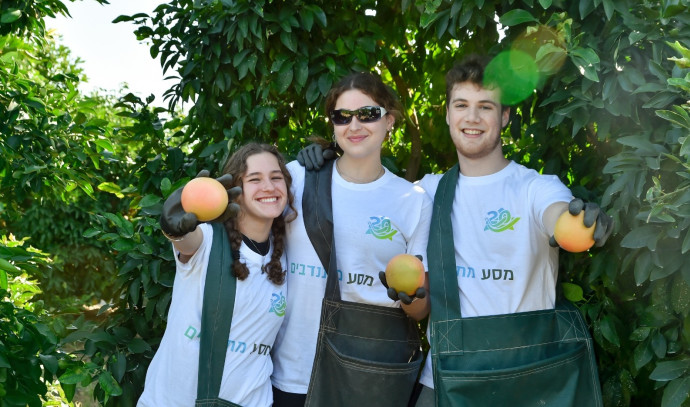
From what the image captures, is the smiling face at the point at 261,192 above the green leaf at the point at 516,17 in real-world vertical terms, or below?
below

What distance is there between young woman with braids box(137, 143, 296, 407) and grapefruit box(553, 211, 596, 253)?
991mm

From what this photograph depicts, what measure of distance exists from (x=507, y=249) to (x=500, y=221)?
10 cm

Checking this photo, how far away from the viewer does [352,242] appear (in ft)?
8.62

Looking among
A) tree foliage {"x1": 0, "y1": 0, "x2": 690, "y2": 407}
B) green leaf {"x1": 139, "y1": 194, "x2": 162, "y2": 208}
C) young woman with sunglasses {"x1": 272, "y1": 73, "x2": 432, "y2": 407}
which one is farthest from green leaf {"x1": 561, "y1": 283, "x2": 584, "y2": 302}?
green leaf {"x1": 139, "y1": 194, "x2": 162, "y2": 208}

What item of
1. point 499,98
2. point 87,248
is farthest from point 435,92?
point 87,248

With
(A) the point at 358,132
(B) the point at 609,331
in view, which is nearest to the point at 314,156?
(A) the point at 358,132

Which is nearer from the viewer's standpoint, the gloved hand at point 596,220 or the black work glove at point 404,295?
the gloved hand at point 596,220

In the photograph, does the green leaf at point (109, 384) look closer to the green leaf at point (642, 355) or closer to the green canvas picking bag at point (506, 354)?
the green canvas picking bag at point (506, 354)

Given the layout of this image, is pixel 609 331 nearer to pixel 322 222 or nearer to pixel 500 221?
pixel 500 221

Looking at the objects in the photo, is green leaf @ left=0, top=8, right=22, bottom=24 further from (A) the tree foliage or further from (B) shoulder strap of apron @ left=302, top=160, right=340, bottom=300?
(B) shoulder strap of apron @ left=302, top=160, right=340, bottom=300

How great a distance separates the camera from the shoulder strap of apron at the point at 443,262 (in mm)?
2416

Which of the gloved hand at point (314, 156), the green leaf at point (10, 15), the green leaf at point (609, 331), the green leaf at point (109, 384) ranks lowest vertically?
the green leaf at point (109, 384)

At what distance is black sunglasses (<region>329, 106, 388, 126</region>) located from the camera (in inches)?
107

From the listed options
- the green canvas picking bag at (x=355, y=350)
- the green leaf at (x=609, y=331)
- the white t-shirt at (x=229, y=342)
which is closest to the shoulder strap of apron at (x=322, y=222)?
the green canvas picking bag at (x=355, y=350)
